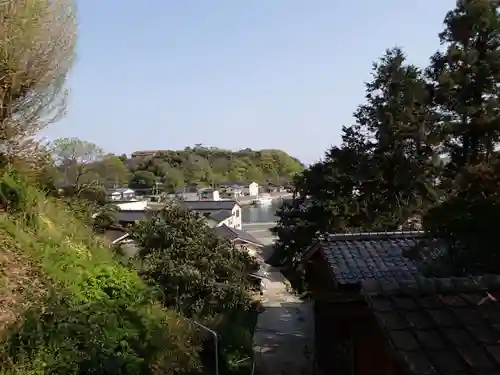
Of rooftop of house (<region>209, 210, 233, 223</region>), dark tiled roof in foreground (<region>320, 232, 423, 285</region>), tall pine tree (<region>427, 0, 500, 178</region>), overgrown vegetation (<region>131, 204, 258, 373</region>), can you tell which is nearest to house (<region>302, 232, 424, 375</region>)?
dark tiled roof in foreground (<region>320, 232, 423, 285</region>)

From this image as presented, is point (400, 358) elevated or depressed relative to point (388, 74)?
depressed

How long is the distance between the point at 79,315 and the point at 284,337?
10676mm

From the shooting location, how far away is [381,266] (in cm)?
805

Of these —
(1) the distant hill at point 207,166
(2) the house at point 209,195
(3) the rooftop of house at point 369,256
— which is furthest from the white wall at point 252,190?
(3) the rooftop of house at point 369,256

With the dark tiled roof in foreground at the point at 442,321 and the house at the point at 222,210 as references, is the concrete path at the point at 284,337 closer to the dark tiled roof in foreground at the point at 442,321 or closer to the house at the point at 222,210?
the dark tiled roof in foreground at the point at 442,321

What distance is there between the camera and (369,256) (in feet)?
27.7

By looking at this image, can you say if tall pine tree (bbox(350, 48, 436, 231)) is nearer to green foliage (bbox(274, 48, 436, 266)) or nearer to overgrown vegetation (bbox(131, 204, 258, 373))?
green foliage (bbox(274, 48, 436, 266))

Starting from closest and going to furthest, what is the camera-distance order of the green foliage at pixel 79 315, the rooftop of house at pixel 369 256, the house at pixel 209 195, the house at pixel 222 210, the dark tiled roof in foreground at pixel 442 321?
the dark tiled roof in foreground at pixel 442 321 → the green foliage at pixel 79 315 → the rooftop of house at pixel 369 256 → the house at pixel 222 210 → the house at pixel 209 195

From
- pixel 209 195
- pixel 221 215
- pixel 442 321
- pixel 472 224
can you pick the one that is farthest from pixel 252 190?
pixel 442 321

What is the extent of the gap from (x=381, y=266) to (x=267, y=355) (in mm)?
6860

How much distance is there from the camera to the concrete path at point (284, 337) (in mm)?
12249

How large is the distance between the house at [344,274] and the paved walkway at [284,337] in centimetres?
231

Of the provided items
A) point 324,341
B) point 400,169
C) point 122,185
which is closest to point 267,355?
point 324,341

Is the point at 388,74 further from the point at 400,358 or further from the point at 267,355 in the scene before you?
the point at 400,358
